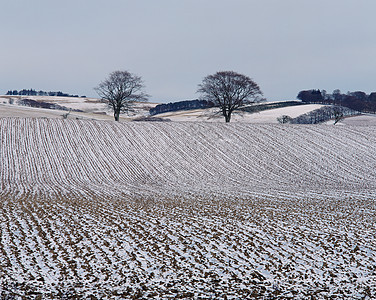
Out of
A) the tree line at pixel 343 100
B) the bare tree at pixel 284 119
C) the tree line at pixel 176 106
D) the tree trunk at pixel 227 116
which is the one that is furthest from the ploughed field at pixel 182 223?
the tree line at pixel 176 106

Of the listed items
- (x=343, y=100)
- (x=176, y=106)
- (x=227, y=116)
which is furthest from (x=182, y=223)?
(x=343, y=100)

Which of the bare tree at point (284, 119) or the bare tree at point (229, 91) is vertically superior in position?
the bare tree at point (229, 91)

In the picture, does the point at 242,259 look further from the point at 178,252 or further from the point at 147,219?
the point at 147,219

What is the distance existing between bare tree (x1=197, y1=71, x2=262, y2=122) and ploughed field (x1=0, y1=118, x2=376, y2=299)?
3120 cm

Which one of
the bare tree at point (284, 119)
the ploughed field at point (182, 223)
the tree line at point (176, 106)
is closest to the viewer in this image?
the ploughed field at point (182, 223)

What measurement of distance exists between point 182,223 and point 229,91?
57.7 m

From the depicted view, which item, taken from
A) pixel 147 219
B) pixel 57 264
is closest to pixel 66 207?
A: pixel 147 219

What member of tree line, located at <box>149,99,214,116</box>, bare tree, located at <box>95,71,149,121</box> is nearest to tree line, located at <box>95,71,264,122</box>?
bare tree, located at <box>95,71,149,121</box>

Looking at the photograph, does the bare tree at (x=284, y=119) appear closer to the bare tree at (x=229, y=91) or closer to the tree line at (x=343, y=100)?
the bare tree at (x=229, y=91)

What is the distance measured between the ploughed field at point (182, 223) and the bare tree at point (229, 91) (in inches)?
1228

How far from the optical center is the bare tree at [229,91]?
226ft

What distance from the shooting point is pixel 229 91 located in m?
69.1

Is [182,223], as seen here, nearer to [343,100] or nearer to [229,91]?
[229,91]

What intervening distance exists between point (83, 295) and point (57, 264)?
209 centimetres
